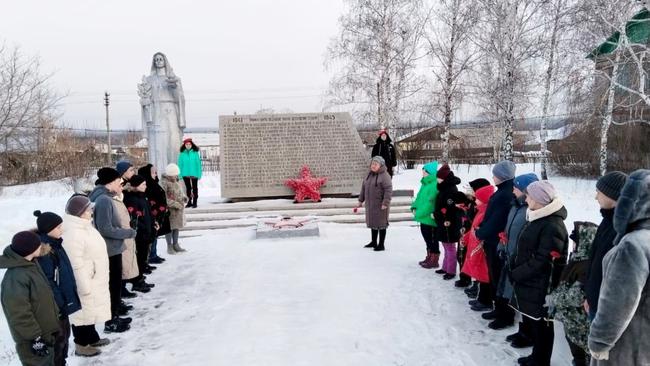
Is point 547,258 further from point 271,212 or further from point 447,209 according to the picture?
point 271,212

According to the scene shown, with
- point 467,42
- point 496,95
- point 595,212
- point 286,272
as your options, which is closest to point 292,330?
point 286,272

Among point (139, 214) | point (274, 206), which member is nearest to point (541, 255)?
point (139, 214)

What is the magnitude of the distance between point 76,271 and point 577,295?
150 inches

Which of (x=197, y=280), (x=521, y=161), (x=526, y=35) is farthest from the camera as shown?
(x=521, y=161)

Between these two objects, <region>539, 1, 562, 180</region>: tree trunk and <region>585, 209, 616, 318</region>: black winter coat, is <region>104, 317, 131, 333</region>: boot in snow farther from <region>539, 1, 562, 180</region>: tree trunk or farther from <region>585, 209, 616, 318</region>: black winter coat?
<region>539, 1, 562, 180</region>: tree trunk

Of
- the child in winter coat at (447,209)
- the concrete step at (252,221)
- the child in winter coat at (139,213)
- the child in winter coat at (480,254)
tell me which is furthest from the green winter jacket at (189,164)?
the child in winter coat at (480,254)

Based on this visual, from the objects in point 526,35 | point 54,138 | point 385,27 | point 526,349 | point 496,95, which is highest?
point 385,27

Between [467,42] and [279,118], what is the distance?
32.7 ft

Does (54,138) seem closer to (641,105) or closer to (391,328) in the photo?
(391,328)

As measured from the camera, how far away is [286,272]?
6203mm

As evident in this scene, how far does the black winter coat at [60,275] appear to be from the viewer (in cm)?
325

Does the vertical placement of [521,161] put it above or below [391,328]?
above

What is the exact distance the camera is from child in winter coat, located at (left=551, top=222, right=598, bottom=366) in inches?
117

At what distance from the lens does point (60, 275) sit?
11.0ft
